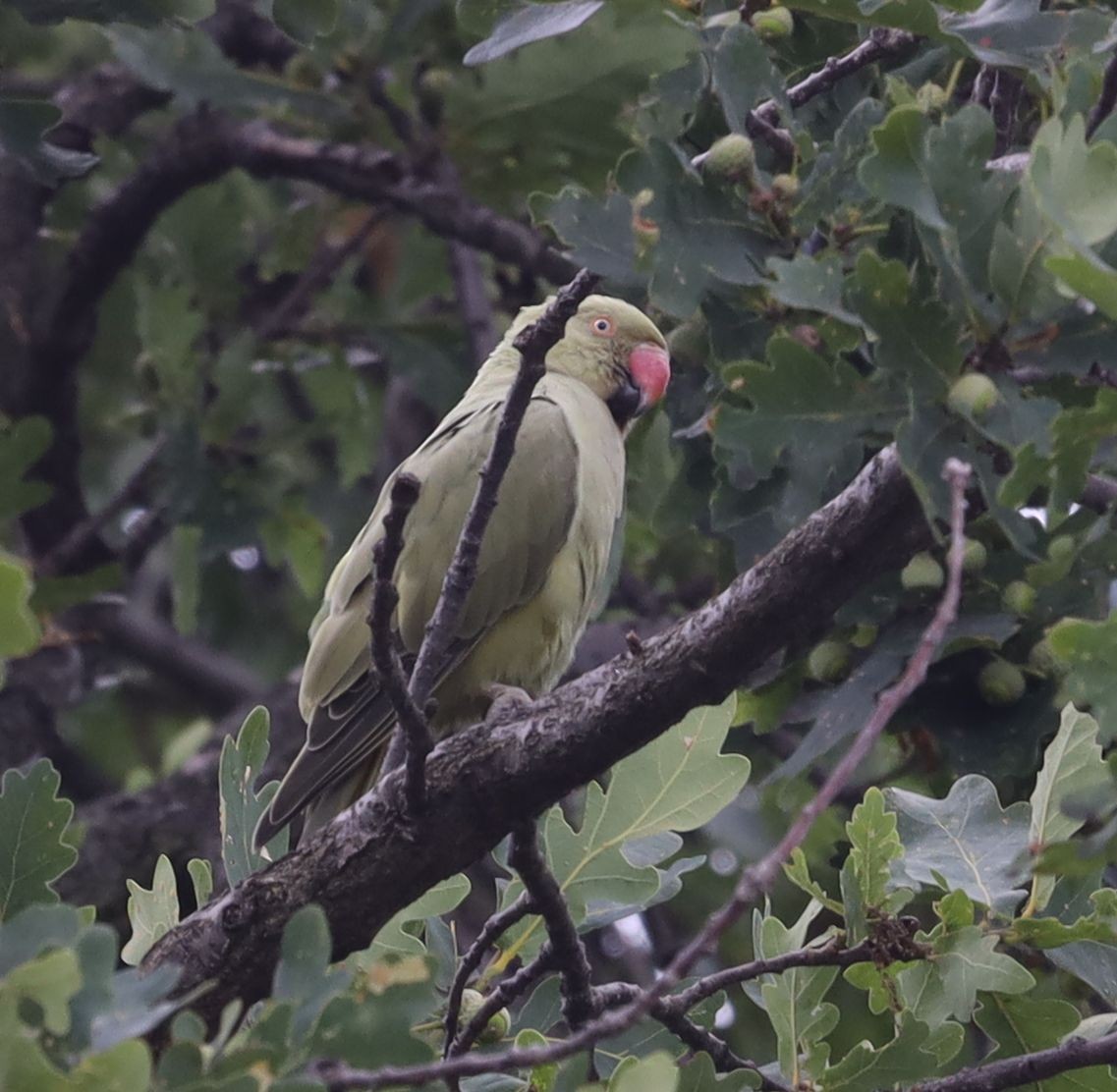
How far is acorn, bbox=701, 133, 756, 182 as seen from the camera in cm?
272

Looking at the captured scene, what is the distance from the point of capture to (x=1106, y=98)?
2.38m

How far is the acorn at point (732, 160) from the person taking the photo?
2719 mm

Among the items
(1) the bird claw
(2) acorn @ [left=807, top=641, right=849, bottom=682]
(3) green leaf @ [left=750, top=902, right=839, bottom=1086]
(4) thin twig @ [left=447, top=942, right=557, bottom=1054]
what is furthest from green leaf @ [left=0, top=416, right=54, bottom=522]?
(3) green leaf @ [left=750, top=902, right=839, bottom=1086]

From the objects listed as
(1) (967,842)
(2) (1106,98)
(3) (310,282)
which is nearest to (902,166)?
(2) (1106,98)

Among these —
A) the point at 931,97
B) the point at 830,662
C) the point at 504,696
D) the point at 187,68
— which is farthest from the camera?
the point at 187,68

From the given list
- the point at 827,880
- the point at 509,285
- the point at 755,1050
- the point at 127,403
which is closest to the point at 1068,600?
the point at 827,880

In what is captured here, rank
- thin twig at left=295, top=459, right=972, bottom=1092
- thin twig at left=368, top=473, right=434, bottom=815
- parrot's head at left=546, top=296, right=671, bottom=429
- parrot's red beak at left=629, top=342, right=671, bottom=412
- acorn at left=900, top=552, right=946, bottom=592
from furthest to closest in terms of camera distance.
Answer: parrot's head at left=546, top=296, right=671, bottom=429 < parrot's red beak at left=629, top=342, right=671, bottom=412 < acorn at left=900, top=552, right=946, bottom=592 < thin twig at left=368, top=473, right=434, bottom=815 < thin twig at left=295, top=459, right=972, bottom=1092

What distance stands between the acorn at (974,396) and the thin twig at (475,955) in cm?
93

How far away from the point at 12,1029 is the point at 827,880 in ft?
10.5

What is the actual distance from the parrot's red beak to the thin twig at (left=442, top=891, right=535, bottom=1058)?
1522mm

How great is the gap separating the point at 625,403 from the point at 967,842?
1750 millimetres

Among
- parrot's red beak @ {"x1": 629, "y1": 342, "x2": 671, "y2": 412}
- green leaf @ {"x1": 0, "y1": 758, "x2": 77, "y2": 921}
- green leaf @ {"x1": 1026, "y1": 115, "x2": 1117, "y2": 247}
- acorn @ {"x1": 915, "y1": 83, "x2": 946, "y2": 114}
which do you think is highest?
green leaf @ {"x1": 1026, "y1": 115, "x2": 1117, "y2": 247}

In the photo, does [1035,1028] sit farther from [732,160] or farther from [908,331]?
[732,160]

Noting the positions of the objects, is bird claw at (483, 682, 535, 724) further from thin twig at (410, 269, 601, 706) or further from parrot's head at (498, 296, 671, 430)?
parrot's head at (498, 296, 671, 430)
